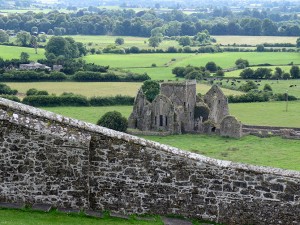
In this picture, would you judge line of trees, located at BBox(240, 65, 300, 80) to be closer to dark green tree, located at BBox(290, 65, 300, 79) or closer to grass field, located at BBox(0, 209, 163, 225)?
dark green tree, located at BBox(290, 65, 300, 79)

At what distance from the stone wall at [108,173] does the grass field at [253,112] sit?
59.3 m

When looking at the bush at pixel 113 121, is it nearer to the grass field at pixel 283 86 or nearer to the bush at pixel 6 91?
the bush at pixel 6 91

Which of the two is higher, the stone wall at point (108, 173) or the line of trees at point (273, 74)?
the stone wall at point (108, 173)

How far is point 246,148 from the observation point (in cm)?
6344

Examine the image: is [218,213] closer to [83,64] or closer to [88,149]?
[88,149]

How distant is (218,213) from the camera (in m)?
14.9

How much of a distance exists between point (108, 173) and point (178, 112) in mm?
62003

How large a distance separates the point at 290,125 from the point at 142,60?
70.2 meters

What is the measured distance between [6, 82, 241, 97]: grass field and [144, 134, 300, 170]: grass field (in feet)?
79.2

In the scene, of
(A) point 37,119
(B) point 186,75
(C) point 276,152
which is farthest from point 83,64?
(A) point 37,119

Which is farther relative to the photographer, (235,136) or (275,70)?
(275,70)

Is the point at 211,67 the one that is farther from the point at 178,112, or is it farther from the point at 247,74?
the point at 178,112

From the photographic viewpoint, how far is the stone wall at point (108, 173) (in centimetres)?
1488

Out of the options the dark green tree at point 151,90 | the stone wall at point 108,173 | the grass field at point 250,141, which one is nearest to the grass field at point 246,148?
the grass field at point 250,141
